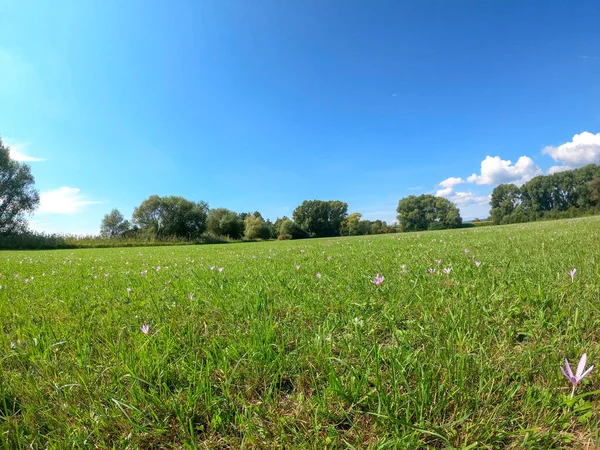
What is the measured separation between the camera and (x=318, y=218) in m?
91.5

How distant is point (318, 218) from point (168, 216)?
47.0 m

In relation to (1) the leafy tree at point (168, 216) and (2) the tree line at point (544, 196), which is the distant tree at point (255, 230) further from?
(2) the tree line at point (544, 196)

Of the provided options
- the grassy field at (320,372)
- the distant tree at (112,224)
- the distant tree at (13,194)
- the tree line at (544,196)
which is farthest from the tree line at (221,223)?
the grassy field at (320,372)

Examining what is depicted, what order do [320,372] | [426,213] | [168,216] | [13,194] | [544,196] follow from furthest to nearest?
1. [426,213]
2. [544,196]
3. [168,216]
4. [13,194]
5. [320,372]

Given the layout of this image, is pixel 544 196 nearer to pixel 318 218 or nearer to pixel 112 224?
pixel 318 218

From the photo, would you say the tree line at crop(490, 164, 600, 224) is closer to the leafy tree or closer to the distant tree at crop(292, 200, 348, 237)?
the distant tree at crop(292, 200, 348, 237)

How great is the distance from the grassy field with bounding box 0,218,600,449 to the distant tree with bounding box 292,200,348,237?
3432 inches

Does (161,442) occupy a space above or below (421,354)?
below

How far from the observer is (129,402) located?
1408 millimetres

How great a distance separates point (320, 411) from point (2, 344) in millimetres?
2587

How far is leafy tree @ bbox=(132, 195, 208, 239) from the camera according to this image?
62438 mm

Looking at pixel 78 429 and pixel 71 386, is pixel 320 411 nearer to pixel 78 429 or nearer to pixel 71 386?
pixel 78 429

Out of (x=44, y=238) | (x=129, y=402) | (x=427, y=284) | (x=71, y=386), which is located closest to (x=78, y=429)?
(x=129, y=402)

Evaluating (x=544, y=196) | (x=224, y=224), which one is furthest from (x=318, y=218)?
(x=544, y=196)
